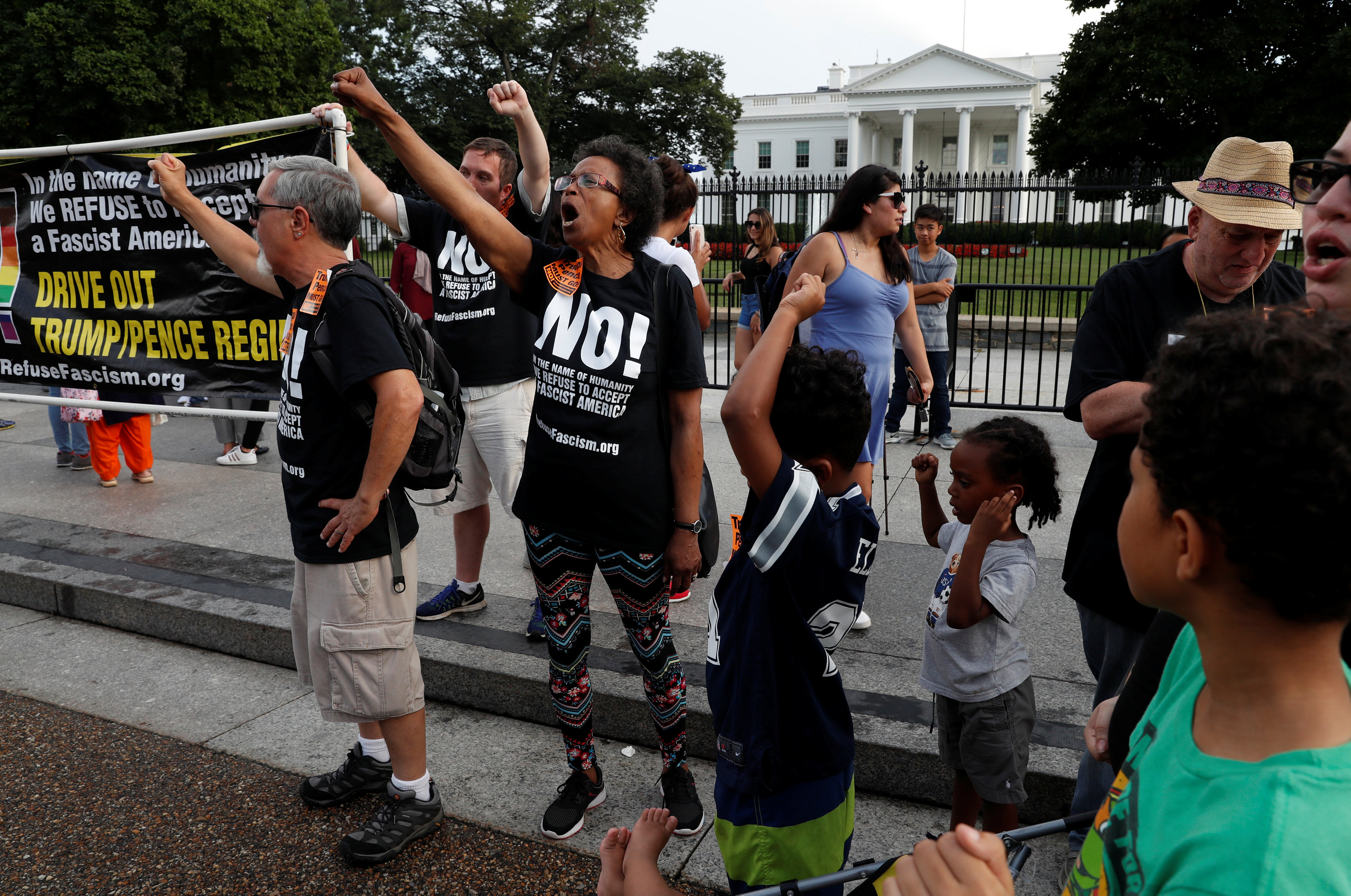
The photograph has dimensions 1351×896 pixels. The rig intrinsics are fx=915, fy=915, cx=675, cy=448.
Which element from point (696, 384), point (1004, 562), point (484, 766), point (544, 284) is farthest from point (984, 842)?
point (484, 766)

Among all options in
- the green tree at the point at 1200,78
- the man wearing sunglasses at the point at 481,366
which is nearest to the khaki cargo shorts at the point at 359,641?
the man wearing sunglasses at the point at 481,366

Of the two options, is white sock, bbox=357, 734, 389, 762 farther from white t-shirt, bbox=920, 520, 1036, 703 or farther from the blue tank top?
the blue tank top

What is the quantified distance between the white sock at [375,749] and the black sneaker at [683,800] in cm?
97

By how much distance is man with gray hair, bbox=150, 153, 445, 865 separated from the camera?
8.63 ft

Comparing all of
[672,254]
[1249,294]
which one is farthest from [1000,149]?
[1249,294]

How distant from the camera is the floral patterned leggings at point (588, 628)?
2.79m

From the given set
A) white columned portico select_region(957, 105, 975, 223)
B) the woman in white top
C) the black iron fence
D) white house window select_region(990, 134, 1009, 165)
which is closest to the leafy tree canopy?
white columned portico select_region(957, 105, 975, 223)

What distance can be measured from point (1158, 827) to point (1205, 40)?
33.7 m

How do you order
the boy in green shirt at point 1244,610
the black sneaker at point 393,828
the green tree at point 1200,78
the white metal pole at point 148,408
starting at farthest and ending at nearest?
the green tree at point 1200,78, the white metal pole at point 148,408, the black sneaker at point 393,828, the boy in green shirt at point 1244,610

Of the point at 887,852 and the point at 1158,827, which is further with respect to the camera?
the point at 887,852

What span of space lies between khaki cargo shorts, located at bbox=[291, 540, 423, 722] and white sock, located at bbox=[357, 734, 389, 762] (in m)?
0.29

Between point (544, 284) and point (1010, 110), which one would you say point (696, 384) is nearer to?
point (544, 284)

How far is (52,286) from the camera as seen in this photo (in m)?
4.83

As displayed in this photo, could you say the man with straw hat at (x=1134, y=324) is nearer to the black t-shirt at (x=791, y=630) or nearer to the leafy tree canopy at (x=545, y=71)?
the black t-shirt at (x=791, y=630)
